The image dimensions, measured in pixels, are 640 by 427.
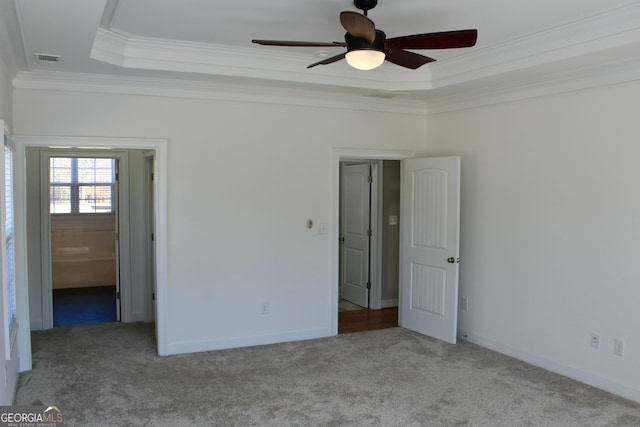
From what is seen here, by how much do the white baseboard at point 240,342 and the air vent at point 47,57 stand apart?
2648 millimetres

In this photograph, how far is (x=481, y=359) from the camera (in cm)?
488

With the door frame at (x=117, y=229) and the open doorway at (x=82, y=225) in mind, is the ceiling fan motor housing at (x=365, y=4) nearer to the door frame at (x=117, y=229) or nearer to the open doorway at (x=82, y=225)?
the door frame at (x=117, y=229)

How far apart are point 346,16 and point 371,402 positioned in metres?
2.71

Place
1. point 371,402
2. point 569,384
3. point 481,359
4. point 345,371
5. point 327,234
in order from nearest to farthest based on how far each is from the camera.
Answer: point 371,402 → point 569,384 → point 345,371 → point 481,359 → point 327,234

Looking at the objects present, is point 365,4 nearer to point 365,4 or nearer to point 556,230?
point 365,4

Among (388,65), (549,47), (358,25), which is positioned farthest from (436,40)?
(388,65)

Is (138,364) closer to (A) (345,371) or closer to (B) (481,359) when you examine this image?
(A) (345,371)

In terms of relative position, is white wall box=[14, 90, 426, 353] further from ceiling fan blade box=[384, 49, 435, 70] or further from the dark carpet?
ceiling fan blade box=[384, 49, 435, 70]

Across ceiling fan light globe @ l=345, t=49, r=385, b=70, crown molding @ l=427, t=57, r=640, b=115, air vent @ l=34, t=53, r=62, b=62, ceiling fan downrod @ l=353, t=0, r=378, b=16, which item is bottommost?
ceiling fan light globe @ l=345, t=49, r=385, b=70

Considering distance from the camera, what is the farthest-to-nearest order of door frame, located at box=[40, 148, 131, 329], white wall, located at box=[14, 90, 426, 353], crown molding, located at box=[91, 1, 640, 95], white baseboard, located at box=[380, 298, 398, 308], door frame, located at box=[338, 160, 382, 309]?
white baseboard, located at box=[380, 298, 398, 308] < door frame, located at box=[338, 160, 382, 309] < door frame, located at box=[40, 148, 131, 329] < white wall, located at box=[14, 90, 426, 353] < crown molding, located at box=[91, 1, 640, 95]

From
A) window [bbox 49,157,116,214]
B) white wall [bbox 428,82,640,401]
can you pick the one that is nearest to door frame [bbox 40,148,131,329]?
window [bbox 49,157,116,214]

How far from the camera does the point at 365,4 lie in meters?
3.32

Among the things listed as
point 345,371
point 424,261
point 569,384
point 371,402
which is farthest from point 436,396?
point 424,261

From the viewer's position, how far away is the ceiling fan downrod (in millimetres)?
3285
